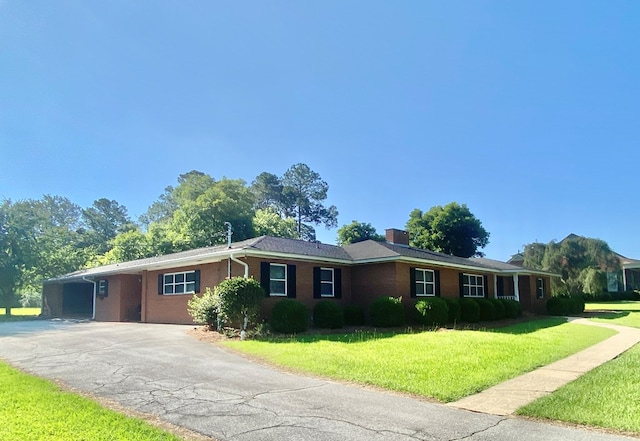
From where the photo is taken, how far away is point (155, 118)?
1900 centimetres

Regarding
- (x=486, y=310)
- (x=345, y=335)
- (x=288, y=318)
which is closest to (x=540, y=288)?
(x=486, y=310)

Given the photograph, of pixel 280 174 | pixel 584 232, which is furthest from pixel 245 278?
pixel 280 174

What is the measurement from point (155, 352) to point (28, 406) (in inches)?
218

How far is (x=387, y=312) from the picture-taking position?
57.1 feet

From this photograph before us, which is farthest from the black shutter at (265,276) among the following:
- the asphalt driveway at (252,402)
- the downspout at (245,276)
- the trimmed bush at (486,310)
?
the trimmed bush at (486,310)

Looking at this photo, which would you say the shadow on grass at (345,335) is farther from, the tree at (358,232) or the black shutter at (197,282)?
the tree at (358,232)

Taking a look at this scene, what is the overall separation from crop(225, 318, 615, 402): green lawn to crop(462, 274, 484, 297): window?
28.4ft

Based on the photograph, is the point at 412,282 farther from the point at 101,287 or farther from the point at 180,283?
the point at 101,287

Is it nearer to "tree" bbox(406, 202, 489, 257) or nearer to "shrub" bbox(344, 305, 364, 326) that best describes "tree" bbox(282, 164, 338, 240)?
"tree" bbox(406, 202, 489, 257)

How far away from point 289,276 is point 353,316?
3.16 m

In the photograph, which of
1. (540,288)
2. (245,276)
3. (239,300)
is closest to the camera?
(239,300)

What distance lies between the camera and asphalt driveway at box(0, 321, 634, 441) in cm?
547

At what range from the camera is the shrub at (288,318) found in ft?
49.7

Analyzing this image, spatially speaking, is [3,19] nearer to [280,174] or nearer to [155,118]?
[155,118]
